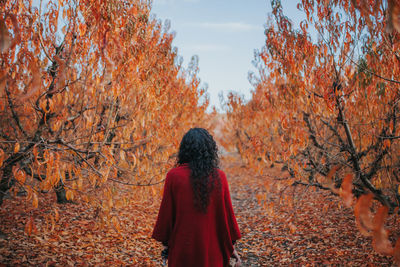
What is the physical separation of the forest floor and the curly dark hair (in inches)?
70.8

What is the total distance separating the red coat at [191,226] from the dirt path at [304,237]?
1.83 m

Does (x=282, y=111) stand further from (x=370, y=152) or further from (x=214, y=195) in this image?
(x=214, y=195)

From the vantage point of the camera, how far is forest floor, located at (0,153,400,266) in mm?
4074

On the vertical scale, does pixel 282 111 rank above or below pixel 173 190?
above

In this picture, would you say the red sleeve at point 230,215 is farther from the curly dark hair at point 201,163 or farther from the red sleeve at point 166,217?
the red sleeve at point 166,217

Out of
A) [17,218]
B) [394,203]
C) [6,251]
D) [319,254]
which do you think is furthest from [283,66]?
[17,218]

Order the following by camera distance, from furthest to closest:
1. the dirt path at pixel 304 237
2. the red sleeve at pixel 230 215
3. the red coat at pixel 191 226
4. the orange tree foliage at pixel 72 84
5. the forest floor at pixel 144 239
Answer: the dirt path at pixel 304 237 < the forest floor at pixel 144 239 < the orange tree foliage at pixel 72 84 < the red sleeve at pixel 230 215 < the red coat at pixel 191 226

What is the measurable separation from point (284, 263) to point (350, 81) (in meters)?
3.38

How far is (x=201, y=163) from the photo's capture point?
2127 millimetres

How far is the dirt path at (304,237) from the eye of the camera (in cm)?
434

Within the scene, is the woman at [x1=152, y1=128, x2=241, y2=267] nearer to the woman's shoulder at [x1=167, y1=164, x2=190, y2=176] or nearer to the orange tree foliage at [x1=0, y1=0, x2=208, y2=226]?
the woman's shoulder at [x1=167, y1=164, x2=190, y2=176]

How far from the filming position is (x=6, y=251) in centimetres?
386

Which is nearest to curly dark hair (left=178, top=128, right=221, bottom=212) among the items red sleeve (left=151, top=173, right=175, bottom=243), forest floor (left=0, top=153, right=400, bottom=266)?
red sleeve (left=151, top=173, right=175, bottom=243)

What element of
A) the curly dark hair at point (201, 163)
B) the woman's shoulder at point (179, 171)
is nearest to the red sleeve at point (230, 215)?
the curly dark hair at point (201, 163)
